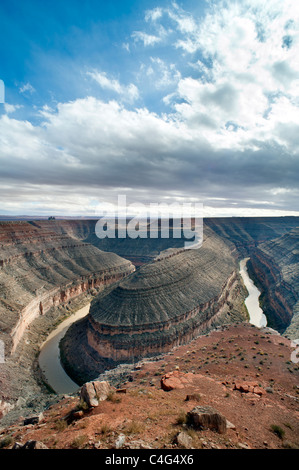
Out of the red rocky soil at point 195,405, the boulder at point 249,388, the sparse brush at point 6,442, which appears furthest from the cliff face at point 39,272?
the boulder at point 249,388

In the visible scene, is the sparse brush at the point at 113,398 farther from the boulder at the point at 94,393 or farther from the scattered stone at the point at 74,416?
the scattered stone at the point at 74,416

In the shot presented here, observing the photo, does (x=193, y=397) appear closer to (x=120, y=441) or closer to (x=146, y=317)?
(x=120, y=441)

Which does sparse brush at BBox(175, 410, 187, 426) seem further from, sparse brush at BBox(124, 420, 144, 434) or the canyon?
the canyon

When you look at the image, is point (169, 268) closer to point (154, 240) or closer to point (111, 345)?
point (111, 345)

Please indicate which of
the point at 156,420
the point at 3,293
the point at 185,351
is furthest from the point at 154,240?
the point at 156,420

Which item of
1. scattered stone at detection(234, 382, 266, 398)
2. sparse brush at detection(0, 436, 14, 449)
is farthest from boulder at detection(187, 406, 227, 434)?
sparse brush at detection(0, 436, 14, 449)

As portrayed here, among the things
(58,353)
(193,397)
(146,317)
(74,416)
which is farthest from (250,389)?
(58,353)
